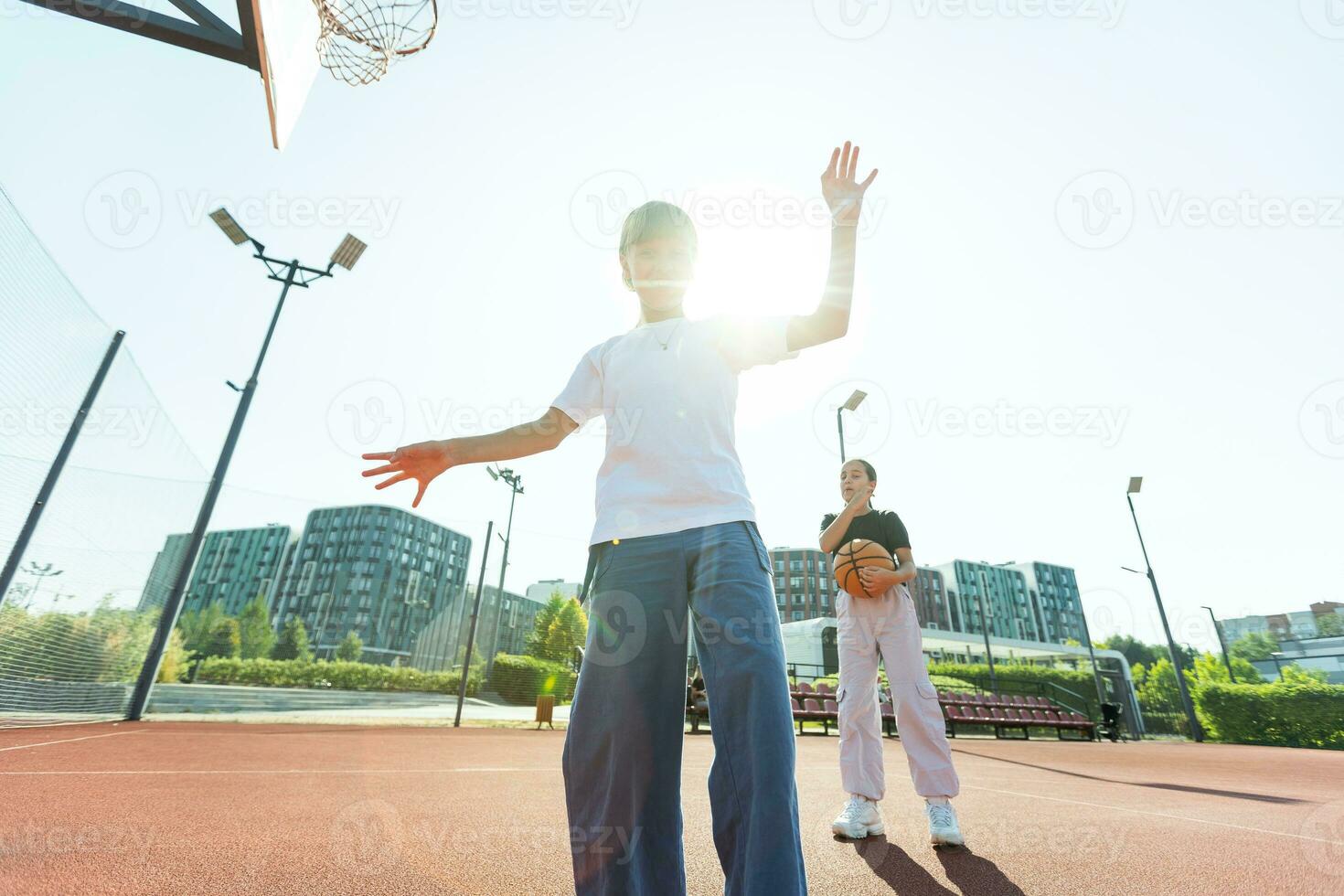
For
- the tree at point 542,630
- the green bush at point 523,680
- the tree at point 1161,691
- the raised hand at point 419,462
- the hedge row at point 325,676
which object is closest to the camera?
the raised hand at point 419,462

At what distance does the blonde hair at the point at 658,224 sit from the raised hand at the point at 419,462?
2.65 feet

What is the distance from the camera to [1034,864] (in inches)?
100

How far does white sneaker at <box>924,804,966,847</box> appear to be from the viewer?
282 centimetres

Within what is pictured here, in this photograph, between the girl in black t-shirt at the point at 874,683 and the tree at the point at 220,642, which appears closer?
the girl in black t-shirt at the point at 874,683

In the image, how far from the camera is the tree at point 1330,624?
5578 centimetres

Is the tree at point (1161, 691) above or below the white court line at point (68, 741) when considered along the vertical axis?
above

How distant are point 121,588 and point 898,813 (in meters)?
10.4

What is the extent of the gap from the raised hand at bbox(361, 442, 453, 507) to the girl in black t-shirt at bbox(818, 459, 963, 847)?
2119mm

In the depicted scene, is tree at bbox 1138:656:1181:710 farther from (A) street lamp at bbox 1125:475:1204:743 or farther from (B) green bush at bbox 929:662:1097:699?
(A) street lamp at bbox 1125:475:1204:743

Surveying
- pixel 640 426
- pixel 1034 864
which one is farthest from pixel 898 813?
pixel 640 426

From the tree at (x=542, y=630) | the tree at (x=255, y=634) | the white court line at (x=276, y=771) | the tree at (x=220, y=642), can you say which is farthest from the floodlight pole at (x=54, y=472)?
the tree at (x=542, y=630)

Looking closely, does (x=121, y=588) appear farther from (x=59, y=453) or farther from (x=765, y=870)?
(x=765, y=870)

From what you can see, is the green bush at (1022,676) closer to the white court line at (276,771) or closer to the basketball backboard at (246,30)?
the white court line at (276,771)

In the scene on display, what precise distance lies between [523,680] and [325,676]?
8.62 meters
